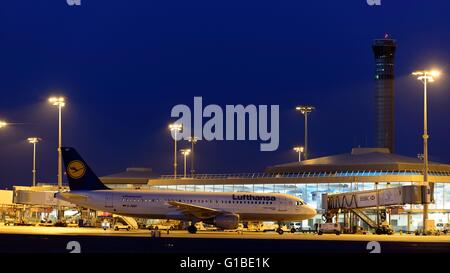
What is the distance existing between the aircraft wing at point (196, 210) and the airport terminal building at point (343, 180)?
102ft

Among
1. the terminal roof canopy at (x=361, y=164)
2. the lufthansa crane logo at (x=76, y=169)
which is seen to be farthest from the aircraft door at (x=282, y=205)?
the terminal roof canopy at (x=361, y=164)

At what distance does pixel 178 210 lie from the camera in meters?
73.1

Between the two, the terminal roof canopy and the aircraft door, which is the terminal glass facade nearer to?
the terminal roof canopy

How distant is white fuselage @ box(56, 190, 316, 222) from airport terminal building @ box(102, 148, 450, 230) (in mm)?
24250

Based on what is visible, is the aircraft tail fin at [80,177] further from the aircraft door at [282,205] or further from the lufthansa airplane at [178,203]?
the aircraft door at [282,205]

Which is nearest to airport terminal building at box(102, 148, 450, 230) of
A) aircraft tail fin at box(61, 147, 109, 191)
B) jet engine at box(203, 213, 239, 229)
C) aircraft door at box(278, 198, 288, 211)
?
aircraft door at box(278, 198, 288, 211)

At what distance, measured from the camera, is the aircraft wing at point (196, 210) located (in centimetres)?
7112

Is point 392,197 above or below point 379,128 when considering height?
below
